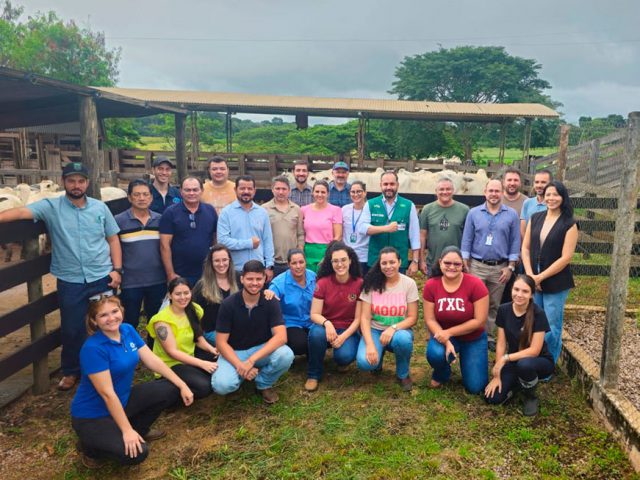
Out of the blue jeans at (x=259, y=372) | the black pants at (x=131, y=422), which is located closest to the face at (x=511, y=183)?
the blue jeans at (x=259, y=372)

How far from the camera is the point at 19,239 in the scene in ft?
12.8

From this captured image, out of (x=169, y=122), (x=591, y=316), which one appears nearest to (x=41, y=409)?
(x=591, y=316)

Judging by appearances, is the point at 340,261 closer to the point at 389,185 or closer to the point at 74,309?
the point at 389,185

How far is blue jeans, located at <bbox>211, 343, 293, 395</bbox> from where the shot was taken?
3.73m

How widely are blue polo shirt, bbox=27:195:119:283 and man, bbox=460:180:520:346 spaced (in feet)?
10.4

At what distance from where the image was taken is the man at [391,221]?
4.93m

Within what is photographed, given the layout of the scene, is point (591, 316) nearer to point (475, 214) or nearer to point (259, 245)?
point (475, 214)

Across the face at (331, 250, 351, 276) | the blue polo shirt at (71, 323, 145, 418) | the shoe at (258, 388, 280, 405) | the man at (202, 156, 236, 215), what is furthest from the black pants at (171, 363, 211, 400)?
the man at (202, 156, 236, 215)

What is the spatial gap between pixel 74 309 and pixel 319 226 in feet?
7.37

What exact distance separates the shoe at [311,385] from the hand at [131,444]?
1.47 m

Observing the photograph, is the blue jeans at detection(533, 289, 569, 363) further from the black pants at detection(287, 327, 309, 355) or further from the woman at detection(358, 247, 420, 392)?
the black pants at detection(287, 327, 309, 355)

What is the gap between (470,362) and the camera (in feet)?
13.2

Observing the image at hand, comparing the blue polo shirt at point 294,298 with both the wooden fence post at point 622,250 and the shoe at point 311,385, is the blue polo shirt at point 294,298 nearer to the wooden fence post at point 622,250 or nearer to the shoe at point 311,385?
the shoe at point 311,385

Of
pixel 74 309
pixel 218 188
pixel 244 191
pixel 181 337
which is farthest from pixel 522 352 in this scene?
pixel 74 309
